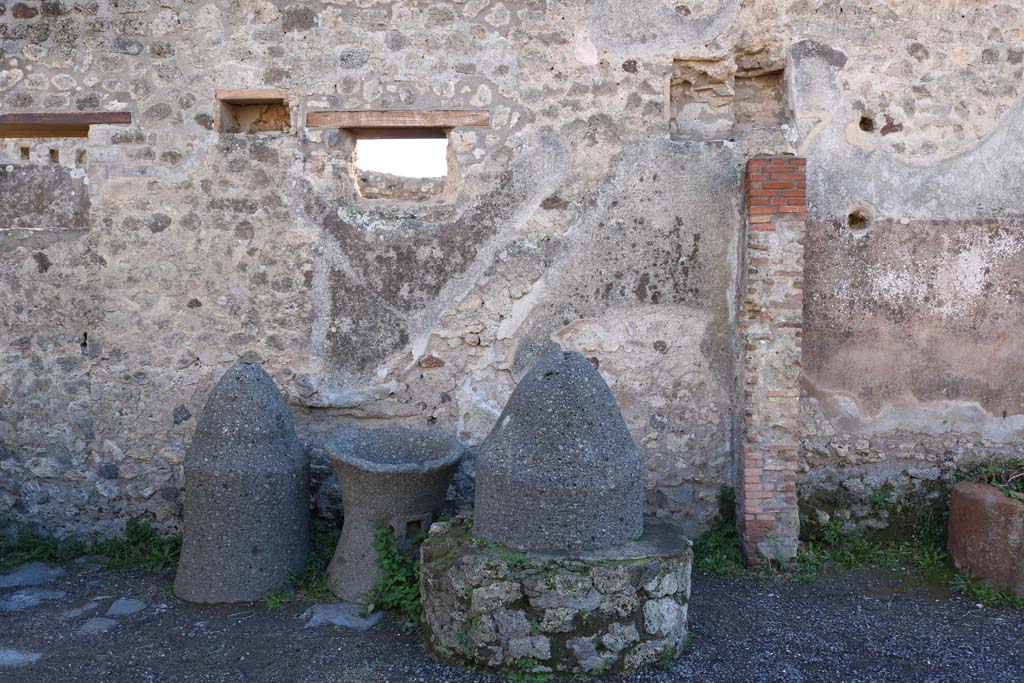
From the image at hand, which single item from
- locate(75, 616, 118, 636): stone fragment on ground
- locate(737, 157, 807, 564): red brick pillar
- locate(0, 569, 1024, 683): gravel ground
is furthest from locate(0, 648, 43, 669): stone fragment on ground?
locate(737, 157, 807, 564): red brick pillar

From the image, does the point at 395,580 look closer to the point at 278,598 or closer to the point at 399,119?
the point at 278,598

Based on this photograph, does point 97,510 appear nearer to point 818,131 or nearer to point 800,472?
point 800,472

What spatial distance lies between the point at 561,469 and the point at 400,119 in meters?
2.69

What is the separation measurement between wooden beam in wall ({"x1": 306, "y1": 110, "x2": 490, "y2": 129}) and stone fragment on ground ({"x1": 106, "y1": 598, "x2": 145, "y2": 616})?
3056 millimetres

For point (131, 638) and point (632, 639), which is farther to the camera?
point (131, 638)

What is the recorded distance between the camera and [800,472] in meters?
5.33

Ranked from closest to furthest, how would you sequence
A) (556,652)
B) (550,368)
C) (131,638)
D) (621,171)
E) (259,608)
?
(556,652) → (550,368) → (131,638) → (259,608) → (621,171)

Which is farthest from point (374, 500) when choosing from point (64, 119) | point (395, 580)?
point (64, 119)

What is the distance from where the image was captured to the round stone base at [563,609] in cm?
355

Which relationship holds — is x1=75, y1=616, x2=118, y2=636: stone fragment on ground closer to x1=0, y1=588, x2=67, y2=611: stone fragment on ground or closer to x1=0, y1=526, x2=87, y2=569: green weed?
x1=0, y1=588, x2=67, y2=611: stone fragment on ground

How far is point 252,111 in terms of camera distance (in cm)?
548

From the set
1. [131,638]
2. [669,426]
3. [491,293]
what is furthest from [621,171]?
[131,638]

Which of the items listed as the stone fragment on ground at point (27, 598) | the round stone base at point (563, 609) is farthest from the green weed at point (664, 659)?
the stone fragment on ground at point (27, 598)

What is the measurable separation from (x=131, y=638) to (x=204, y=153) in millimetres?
2938
